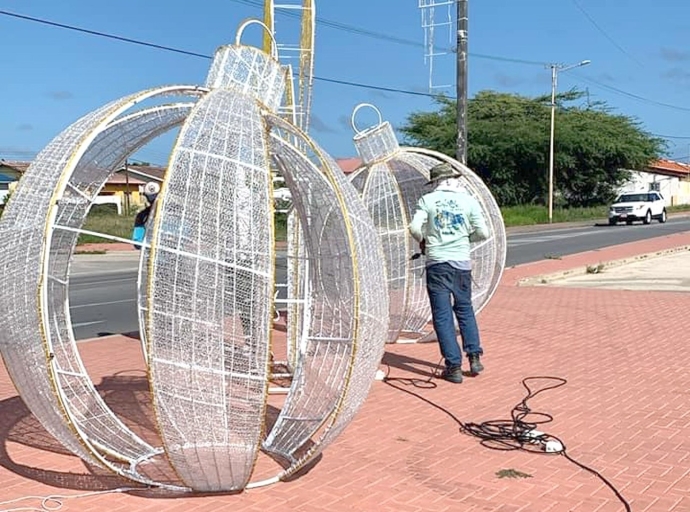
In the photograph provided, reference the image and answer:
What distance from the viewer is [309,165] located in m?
5.08

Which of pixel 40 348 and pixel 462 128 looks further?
pixel 462 128

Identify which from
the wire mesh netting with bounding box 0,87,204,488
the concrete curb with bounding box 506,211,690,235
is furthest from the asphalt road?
the wire mesh netting with bounding box 0,87,204,488

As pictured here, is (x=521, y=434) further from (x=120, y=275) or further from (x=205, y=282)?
(x=120, y=275)

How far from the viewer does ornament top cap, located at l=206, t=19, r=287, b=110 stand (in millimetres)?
5219

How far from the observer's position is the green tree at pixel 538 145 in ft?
164

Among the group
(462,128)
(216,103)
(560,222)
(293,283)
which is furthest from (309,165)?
(560,222)

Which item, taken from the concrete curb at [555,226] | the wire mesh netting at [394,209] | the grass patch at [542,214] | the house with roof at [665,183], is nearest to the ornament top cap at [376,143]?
the wire mesh netting at [394,209]

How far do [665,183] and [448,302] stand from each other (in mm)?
67506

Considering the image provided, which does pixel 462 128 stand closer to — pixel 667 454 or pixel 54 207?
pixel 667 454

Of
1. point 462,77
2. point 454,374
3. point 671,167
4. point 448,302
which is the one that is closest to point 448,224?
point 448,302

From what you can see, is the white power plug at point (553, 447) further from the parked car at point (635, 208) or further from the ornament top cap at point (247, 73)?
the parked car at point (635, 208)

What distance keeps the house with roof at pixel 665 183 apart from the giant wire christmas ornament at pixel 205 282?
5494 centimetres

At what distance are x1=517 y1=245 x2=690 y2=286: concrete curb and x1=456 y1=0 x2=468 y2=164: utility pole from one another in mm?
2561

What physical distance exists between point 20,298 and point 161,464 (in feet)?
4.29
